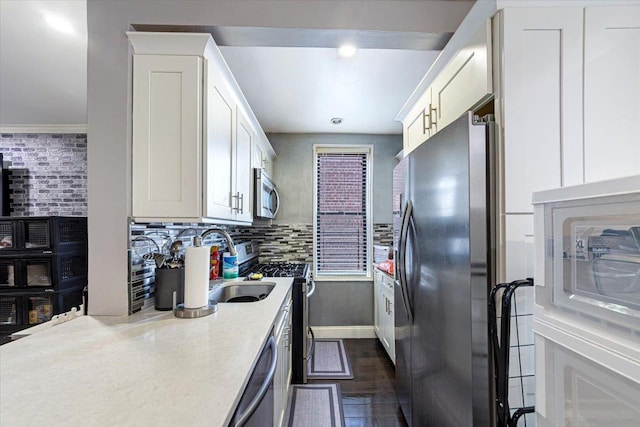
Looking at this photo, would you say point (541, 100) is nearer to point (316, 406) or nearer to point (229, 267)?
point (229, 267)

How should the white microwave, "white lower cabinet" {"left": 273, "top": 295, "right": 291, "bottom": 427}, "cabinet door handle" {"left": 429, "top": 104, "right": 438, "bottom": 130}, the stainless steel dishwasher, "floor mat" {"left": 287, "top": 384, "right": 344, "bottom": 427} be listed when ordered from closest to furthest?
1. the white microwave
2. the stainless steel dishwasher
3. "white lower cabinet" {"left": 273, "top": 295, "right": 291, "bottom": 427}
4. "cabinet door handle" {"left": 429, "top": 104, "right": 438, "bottom": 130}
5. "floor mat" {"left": 287, "top": 384, "right": 344, "bottom": 427}

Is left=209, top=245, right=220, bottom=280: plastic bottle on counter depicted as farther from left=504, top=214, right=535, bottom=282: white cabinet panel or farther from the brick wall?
the brick wall

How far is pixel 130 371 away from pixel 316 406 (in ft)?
5.79

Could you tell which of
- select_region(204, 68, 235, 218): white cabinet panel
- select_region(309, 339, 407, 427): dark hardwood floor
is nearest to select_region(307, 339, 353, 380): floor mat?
select_region(309, 339, 407, 427): dark hardwood floor

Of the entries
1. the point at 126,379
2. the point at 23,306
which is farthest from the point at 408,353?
the point at 23,306

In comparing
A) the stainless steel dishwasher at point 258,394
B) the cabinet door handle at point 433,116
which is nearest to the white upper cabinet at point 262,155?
the cabinet door handle at point 433,116

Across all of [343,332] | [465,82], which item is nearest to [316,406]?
[343,332]

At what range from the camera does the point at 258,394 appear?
36.1 inches

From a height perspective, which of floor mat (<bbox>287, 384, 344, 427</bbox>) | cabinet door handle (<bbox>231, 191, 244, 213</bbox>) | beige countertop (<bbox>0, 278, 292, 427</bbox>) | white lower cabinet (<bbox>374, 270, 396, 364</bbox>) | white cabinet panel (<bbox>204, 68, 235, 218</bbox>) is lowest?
floor mat (<bbox>287, 384, 344, 427</bbox>)

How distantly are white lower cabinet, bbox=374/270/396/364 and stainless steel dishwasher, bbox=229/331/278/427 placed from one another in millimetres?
1785

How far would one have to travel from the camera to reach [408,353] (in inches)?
72.9

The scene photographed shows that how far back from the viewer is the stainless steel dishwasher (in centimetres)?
83

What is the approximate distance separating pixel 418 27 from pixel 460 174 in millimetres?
856

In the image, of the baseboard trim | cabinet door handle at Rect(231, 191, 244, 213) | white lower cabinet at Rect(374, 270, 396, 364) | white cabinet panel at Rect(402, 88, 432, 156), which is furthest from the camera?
the baseboard trim
